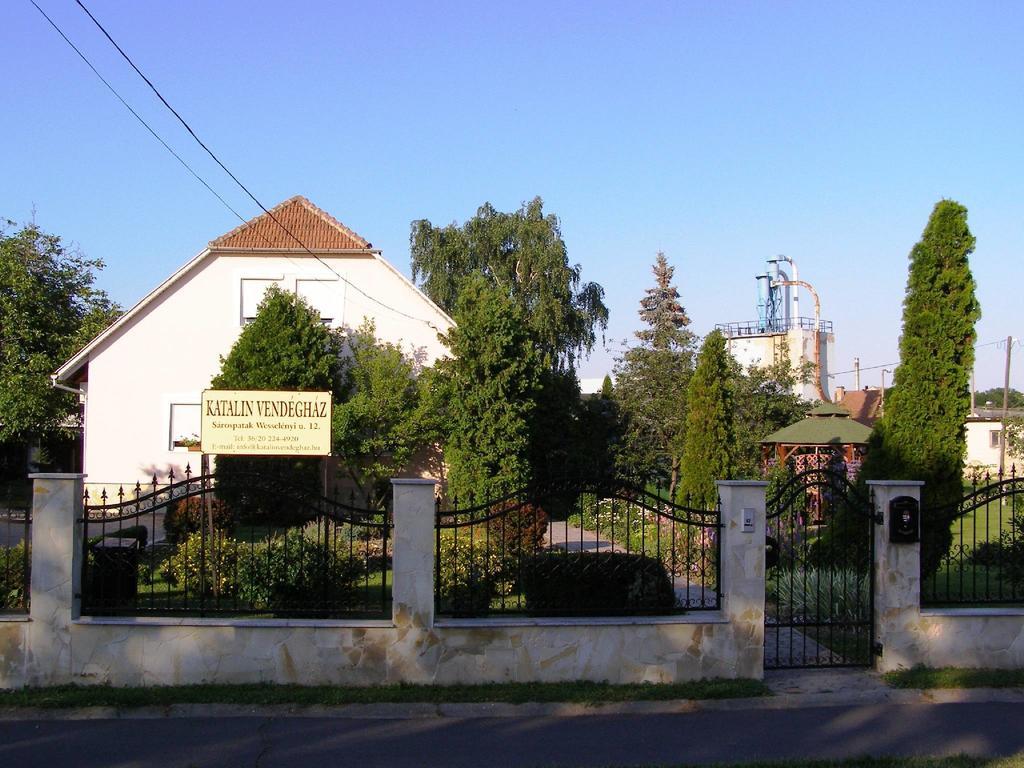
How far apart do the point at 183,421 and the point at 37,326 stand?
929 centimetres

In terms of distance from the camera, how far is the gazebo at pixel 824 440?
24917 mm

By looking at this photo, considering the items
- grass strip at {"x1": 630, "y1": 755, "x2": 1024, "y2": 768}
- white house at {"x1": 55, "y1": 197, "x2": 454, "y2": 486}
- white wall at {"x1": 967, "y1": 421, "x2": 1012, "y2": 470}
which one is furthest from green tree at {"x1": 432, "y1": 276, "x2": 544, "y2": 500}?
white wall at {"x1": 967, "y1": 421, "x2": 1012, "y2": 470}

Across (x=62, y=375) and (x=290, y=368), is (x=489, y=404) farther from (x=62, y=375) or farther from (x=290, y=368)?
(x=62, y=375)

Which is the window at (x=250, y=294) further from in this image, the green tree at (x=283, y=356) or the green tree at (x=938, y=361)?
the green tree at (x=938, y=361)

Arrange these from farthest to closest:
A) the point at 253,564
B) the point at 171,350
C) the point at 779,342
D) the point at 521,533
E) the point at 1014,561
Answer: the point at 779,342, the point at 171,350, the point at 521,533, the point at 1014,561, the point at 253,564

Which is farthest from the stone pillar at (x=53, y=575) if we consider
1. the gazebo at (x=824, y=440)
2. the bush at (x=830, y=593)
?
the gazebo at (x=824, y=440)

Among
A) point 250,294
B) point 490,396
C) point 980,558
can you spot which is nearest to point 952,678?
point 980,558

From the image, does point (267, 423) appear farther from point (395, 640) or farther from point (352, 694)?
point (352, 694)

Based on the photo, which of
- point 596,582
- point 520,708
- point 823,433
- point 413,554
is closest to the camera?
point 520,708

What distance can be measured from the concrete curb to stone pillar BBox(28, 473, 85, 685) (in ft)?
1.80

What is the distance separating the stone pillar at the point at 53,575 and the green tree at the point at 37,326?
23.4 meters

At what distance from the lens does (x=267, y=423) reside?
11.5 meters

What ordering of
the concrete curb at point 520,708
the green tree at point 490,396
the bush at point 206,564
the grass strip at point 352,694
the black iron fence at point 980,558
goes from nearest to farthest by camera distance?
1. the concrete curb at point 520,708
2. the grass strip at point 352,694
3. the black iron fence at point 980,558
4. the bush at point 206,564
5. the green tree at point 490,396

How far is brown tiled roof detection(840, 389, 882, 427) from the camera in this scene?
4847 centimetres
